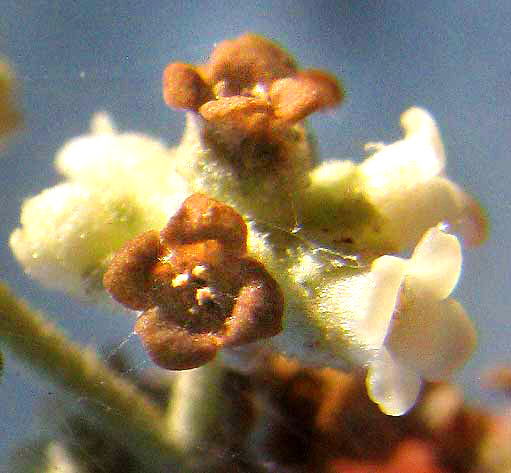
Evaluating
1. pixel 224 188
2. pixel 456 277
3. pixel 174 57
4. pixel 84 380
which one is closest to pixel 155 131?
pixel 174 57

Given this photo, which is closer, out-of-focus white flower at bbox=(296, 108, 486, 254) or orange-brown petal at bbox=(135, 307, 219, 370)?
orange-brown petal at bbox=(135, 307, 219, 370)

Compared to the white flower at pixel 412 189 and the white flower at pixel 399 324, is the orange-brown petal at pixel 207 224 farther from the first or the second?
the white flower at pixel 412 189

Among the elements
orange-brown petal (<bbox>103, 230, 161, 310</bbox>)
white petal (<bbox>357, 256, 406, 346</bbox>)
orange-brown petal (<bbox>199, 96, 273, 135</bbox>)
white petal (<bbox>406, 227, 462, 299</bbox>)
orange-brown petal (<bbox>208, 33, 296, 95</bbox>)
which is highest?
orange-brown petal (<bbox>208, 33, 296, 95</bbox>)

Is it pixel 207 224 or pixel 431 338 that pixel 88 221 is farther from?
pixel 431 338

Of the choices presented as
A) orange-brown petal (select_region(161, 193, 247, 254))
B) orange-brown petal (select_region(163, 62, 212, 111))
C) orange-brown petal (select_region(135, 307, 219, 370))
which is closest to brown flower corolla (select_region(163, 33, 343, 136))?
orange-brown petal (select_region(163, 62, 212, 111))

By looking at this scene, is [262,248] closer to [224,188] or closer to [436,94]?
[224,188]

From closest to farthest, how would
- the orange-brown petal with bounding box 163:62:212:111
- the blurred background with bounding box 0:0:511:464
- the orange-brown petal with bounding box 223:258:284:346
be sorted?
the orange-brown petal with bounding box 223:258:284:346 → the orange-brown petal with bounding box 163:62:212:111 → the blurred background with bounding box 0:0:511:464

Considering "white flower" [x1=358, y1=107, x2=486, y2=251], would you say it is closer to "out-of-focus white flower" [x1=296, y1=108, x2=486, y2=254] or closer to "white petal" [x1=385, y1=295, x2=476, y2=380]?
"out-of-focus white flower" [x1=296, y1=108, x2=486, y2=254]
